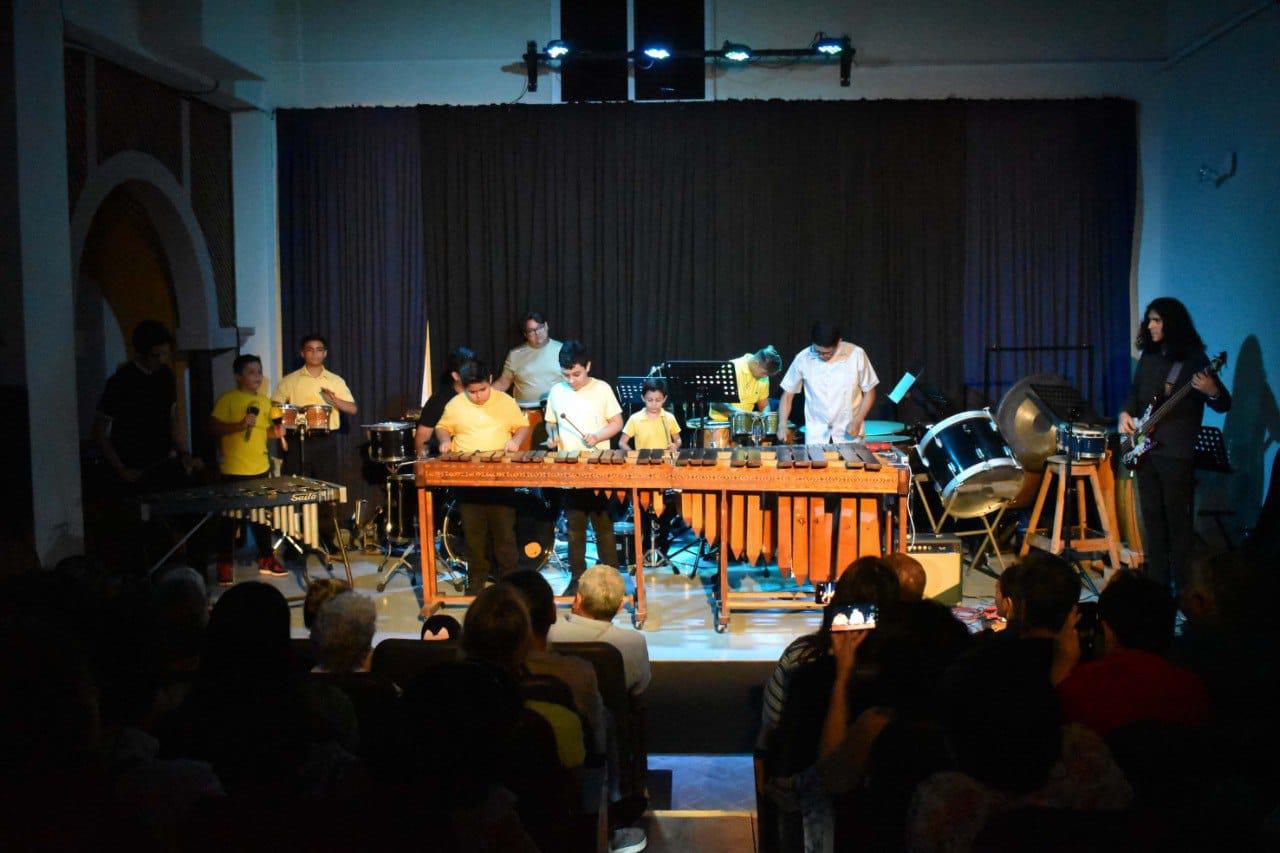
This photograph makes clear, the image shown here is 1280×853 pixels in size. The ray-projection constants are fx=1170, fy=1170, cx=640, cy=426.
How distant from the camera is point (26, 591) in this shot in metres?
3.95

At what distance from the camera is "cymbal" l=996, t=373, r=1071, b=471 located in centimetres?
805

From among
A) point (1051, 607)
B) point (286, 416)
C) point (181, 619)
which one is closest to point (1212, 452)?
point (1051, 607)

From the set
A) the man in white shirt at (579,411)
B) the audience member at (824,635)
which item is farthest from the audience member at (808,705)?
the man in white shirt at (579,411)

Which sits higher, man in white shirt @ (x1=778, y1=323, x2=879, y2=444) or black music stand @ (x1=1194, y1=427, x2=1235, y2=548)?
man in white shirt @ (x1=778, y1=323, x2=879, y2=444)

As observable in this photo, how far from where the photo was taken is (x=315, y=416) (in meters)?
8.41

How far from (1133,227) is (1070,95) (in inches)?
48.0

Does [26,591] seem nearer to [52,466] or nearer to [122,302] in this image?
[52,466]

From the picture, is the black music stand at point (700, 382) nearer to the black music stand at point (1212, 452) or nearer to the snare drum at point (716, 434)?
the snare drum at point (716, 434)

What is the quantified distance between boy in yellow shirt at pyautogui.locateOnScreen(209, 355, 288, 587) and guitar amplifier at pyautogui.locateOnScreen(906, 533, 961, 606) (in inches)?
172

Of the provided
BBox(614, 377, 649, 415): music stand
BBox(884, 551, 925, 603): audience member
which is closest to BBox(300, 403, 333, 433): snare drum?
BBox(614, 377, 649, 415): music stand

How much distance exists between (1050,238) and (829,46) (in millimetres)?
2419

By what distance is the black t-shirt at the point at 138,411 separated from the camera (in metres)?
7.48

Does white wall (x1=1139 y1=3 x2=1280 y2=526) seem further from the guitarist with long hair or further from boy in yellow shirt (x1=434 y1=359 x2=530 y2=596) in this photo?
boy in yellow shirt (x1=434 y1=359 x2=530 y2=596)

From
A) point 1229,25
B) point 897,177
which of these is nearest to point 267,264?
point 897,177
